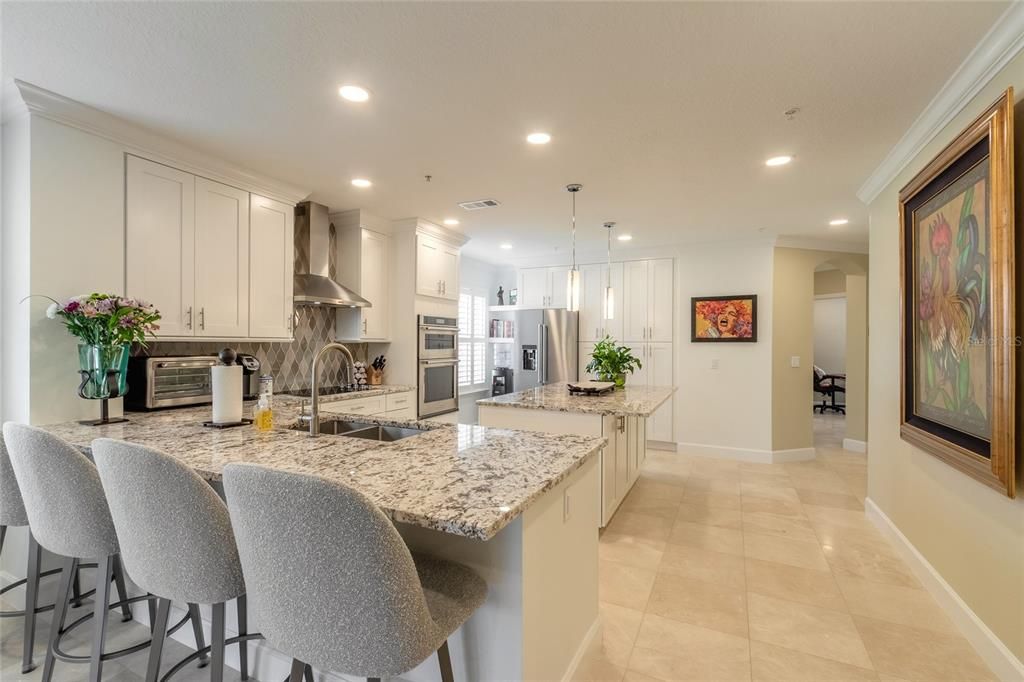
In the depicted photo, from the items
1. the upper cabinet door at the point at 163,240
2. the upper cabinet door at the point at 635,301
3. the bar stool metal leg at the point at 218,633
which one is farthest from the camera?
the upper cabinet door at the point at 635,301

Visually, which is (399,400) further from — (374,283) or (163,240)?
(163,240)

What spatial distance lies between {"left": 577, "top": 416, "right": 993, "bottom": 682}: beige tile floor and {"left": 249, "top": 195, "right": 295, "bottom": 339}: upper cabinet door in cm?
278

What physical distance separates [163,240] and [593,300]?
441 cm

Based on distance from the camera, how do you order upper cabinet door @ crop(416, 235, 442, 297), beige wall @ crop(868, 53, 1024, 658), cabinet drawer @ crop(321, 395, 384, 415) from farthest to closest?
1. upper cabinet door @ crop(416, 235, 442, 297)
2. cabinet drawer @ crop(321, 395, 384, 415)
3. beige wall @ crop(868, 53, 1024, 658)

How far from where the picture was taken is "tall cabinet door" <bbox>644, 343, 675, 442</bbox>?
552 cm

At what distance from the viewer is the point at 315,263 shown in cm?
393

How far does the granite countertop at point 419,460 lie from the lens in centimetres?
114

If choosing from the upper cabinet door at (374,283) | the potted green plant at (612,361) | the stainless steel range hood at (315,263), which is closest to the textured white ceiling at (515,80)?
the stainless steel range hood at (315,263)

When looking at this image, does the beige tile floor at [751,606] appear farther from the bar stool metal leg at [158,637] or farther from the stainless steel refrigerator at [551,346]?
the stainless steel refrigerator at [551,346]

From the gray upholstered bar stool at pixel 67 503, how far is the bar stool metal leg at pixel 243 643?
1.26 ft

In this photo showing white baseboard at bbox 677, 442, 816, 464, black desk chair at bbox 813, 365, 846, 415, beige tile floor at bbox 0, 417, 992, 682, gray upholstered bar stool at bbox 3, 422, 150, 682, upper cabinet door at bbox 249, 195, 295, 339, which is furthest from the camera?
black desk chair at bbox 813, 365, 846, 415

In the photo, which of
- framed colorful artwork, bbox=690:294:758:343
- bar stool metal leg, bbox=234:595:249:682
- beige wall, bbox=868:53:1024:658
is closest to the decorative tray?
beige wall, bbox=868:53:1024:658

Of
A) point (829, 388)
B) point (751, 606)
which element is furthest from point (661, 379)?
point (829, 388)

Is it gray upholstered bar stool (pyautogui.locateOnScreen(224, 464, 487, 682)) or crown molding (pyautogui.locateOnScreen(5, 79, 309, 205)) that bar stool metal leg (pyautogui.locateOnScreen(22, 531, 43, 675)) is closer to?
gray upholstered bar stool (pyautogui.locateOnScreen(224, 464, 487, 682))
